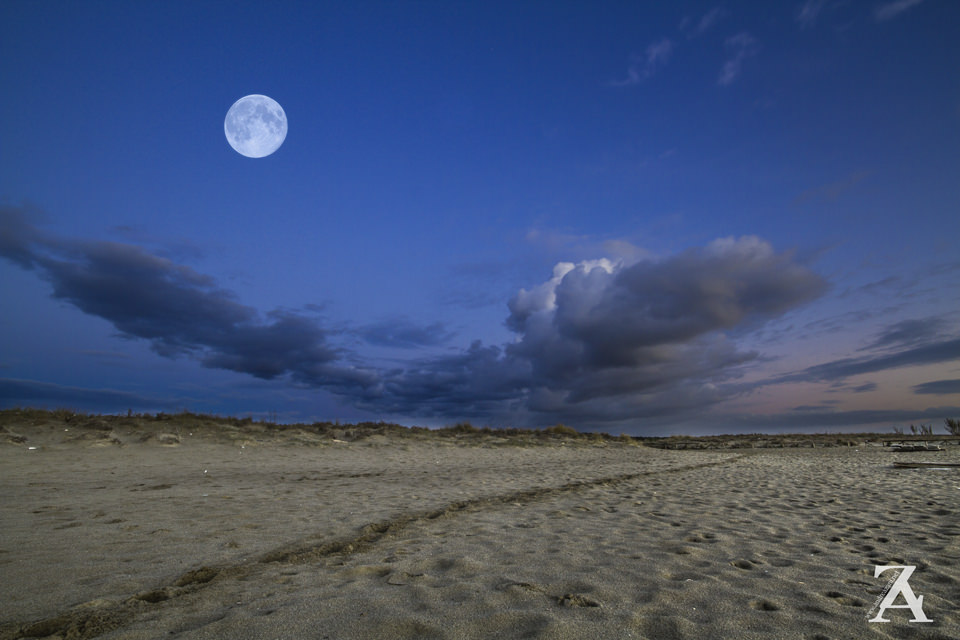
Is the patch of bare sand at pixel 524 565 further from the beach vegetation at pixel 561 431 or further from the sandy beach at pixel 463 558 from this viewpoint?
the beach vegetation at pixel 561 431

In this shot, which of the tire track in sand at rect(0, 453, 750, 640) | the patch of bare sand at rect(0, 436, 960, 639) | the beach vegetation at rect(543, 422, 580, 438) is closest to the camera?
the patch of bare sand at rect(0, 436, 960, 639)

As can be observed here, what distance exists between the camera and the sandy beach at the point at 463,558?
3.18m

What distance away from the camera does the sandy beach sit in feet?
10.4

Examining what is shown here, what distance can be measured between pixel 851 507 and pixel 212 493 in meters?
12.0

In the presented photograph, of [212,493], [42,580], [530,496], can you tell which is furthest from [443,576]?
[212,493]

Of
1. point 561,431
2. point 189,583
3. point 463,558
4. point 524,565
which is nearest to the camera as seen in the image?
point 189,583

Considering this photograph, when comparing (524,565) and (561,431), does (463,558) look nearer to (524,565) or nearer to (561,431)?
(524,565)

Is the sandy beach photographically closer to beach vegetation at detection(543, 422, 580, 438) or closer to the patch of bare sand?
the patch of bare sand

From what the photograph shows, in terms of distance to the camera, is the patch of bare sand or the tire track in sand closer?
the patch of bare sand

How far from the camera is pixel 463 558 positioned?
4.77 metres

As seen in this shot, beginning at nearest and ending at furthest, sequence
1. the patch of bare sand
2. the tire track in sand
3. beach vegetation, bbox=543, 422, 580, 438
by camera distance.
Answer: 1. the patch of bare sand
2. the tire track in sand
3. beach vegetation, bbox=543, 422, 580, 438

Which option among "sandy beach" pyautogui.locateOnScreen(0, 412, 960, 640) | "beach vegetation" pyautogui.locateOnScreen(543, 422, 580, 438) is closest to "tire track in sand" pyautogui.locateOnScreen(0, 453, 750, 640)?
"sandy beach" pyautogui.locateOnScreen(0, 412, 960, 640)

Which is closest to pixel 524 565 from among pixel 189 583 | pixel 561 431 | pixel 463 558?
pixel 463 558

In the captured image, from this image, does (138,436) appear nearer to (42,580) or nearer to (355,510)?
(355,510)
